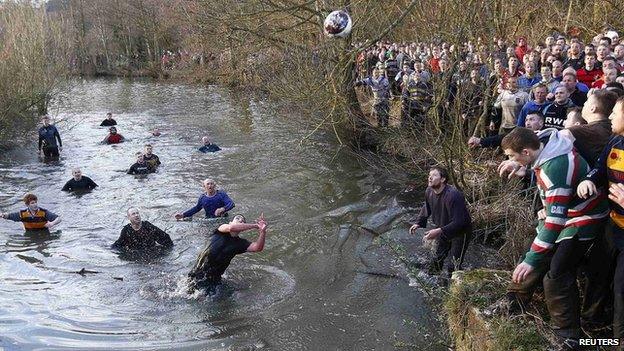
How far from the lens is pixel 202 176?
→ 14969 mm

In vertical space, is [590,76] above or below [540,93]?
above

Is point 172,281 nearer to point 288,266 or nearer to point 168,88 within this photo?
point 288,266

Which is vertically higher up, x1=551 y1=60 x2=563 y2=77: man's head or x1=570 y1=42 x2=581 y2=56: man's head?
x1=570 y1=42 x2=581 y2=56: man's head

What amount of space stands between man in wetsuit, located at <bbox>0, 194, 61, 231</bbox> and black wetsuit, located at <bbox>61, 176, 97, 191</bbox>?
2.90 m

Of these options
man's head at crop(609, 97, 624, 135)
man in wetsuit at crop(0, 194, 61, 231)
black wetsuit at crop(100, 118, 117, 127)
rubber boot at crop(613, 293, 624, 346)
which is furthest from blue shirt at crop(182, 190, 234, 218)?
black wetsuit at crop(100, 118, 117, 127)

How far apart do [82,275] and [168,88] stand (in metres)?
29.9

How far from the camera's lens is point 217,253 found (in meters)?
7.50

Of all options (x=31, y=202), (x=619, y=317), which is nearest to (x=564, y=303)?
(x=619, y=317)

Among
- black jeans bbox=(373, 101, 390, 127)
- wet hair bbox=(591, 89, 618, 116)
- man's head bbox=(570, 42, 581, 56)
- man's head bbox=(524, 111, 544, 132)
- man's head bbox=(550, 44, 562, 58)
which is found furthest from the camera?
black jeans bbox=(373, 101, 390, 127)

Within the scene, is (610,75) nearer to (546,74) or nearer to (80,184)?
(546,74)

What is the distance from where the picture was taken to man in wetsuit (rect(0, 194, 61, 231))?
35.2 ft

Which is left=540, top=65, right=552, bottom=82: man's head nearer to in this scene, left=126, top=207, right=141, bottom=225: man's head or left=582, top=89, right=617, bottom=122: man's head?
left=582, top=89, right=617, bottom=122: man's head

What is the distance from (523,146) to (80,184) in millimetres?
12121

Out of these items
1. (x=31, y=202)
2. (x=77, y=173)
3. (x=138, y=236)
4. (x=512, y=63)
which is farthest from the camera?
(x=77, y=173)
